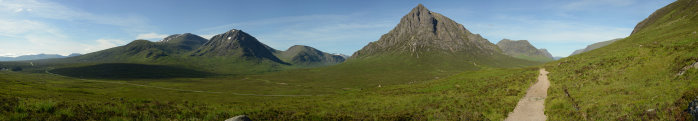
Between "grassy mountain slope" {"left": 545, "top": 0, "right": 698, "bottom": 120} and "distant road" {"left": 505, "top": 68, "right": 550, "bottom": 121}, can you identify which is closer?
"grassy mountain slope" {"left": 545, "top": 0, "right": 698, "bottom": 120}

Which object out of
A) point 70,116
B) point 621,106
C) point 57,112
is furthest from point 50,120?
point 621,106

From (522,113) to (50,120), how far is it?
118 feet

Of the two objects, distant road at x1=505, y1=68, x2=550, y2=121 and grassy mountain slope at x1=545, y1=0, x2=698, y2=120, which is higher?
grassy mountain slope at x1=545, y1=0, x2=698, y2=120

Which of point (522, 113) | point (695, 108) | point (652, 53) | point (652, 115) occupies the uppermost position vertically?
point (652, 53)

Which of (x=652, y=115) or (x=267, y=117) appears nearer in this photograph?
(x=652, y=115)

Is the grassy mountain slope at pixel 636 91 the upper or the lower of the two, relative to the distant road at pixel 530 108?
upper

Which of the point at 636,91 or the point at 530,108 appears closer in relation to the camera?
the point at 636,91

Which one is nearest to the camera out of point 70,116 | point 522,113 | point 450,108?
point 70,116

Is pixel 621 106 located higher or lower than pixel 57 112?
lower

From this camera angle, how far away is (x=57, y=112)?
16156 mm

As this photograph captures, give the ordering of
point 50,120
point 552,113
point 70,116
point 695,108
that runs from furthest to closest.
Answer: point 552,113 → point 70,116 → point 50,120 → point 695,108

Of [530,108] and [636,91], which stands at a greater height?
[636,91]

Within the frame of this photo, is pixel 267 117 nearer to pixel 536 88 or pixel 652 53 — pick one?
pixel 536 88

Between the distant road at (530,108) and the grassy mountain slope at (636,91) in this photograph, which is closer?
the grassy mountain slope at (636,91)
